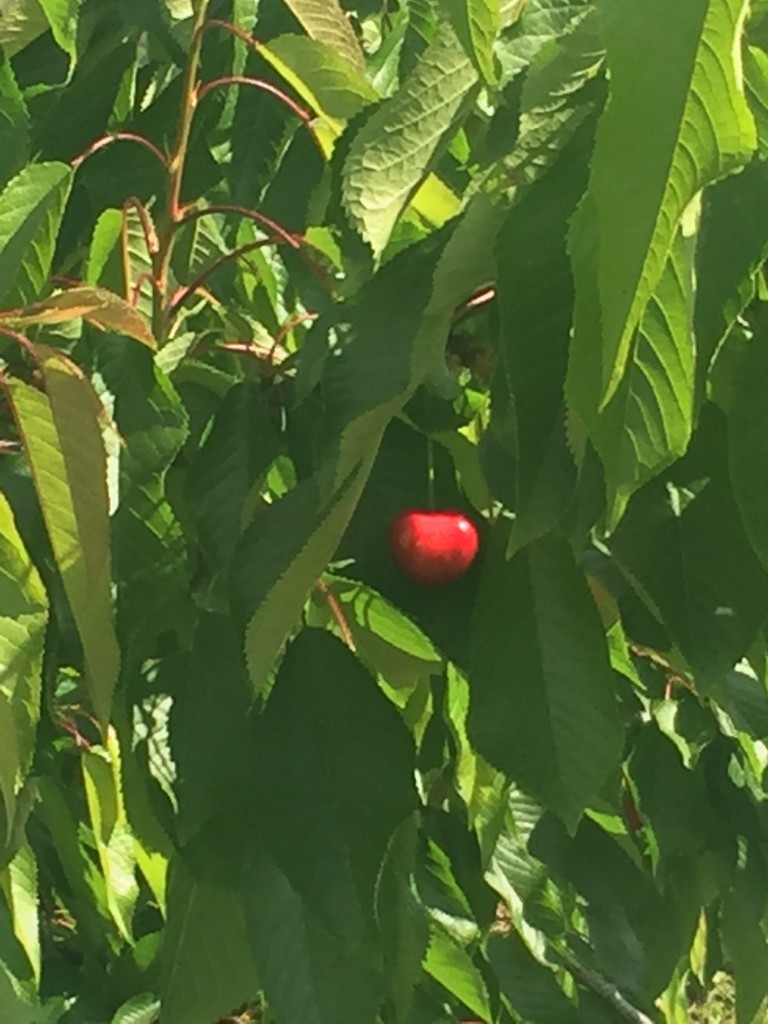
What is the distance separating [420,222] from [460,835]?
528mm

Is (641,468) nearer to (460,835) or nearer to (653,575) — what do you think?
(653,575)

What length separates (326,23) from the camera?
0.85 metres

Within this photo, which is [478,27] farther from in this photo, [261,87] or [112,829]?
[112,829]

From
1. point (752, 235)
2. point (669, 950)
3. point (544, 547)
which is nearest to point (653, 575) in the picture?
point (544, 547)

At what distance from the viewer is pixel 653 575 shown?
23.6 inches

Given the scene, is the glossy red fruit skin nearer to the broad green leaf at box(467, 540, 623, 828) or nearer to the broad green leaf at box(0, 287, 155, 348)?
the broad green leaf at box(467, 540, 623, 828)

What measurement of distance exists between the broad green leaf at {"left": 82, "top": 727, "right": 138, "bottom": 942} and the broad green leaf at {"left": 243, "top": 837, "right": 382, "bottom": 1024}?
24cm

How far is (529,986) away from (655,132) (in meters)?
0.93

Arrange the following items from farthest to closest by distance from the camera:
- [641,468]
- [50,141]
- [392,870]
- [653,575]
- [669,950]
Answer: [669,950], [50,141], [392,870], [653,575], [641,468]

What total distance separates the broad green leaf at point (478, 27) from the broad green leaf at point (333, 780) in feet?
0.85

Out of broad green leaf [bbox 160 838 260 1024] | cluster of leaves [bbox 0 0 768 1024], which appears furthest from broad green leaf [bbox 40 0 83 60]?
broad green leaf [bbox 160 838 260 1024]

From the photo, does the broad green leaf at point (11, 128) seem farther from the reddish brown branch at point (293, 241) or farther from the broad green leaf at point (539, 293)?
the broad green leaf at point (539, 293)

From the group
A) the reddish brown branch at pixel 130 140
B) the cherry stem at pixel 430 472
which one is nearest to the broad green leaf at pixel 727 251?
the cherry stem at pixel 430 472

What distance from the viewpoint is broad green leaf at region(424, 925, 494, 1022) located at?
1038mm
